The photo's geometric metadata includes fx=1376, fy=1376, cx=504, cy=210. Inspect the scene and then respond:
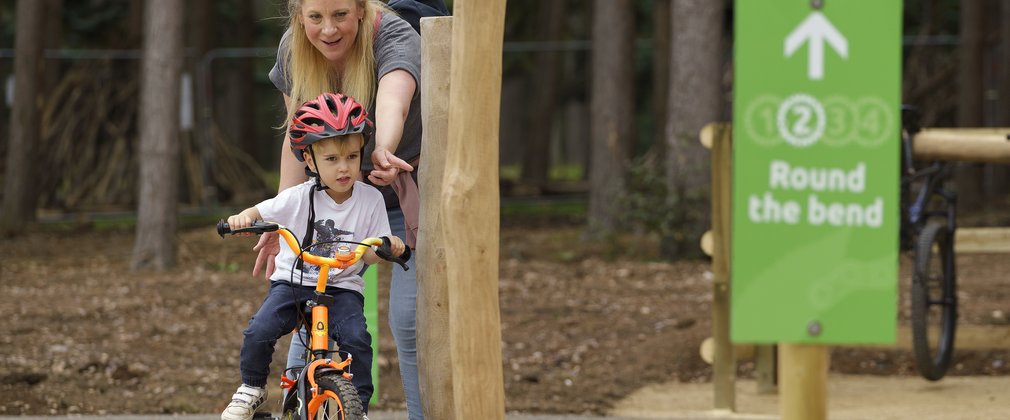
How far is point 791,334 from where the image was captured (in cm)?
290

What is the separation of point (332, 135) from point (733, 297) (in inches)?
61.0

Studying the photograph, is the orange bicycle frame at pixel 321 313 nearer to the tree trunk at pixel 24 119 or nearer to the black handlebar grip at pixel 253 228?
the black handlebar grip at pixel 253 228

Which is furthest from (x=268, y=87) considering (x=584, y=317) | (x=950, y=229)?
(x=950, y=229)

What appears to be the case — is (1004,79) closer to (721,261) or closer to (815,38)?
(721,261)

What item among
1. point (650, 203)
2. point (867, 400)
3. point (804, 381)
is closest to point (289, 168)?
point (804, 381)

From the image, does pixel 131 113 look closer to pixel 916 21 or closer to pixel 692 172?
pixel 692 172

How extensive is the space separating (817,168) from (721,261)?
404cm

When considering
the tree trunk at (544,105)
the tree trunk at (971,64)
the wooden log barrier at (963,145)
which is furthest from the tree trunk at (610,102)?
the wooden log barrier at (963,145)

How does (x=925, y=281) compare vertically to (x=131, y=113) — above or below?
below

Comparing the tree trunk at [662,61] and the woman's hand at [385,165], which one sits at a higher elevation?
the tree trunk at [662,61]

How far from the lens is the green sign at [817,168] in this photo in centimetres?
289

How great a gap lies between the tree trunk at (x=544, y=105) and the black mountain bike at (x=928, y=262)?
1335 cm

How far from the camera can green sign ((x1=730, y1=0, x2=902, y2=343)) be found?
2.89 m

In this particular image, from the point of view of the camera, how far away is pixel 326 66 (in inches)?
172
